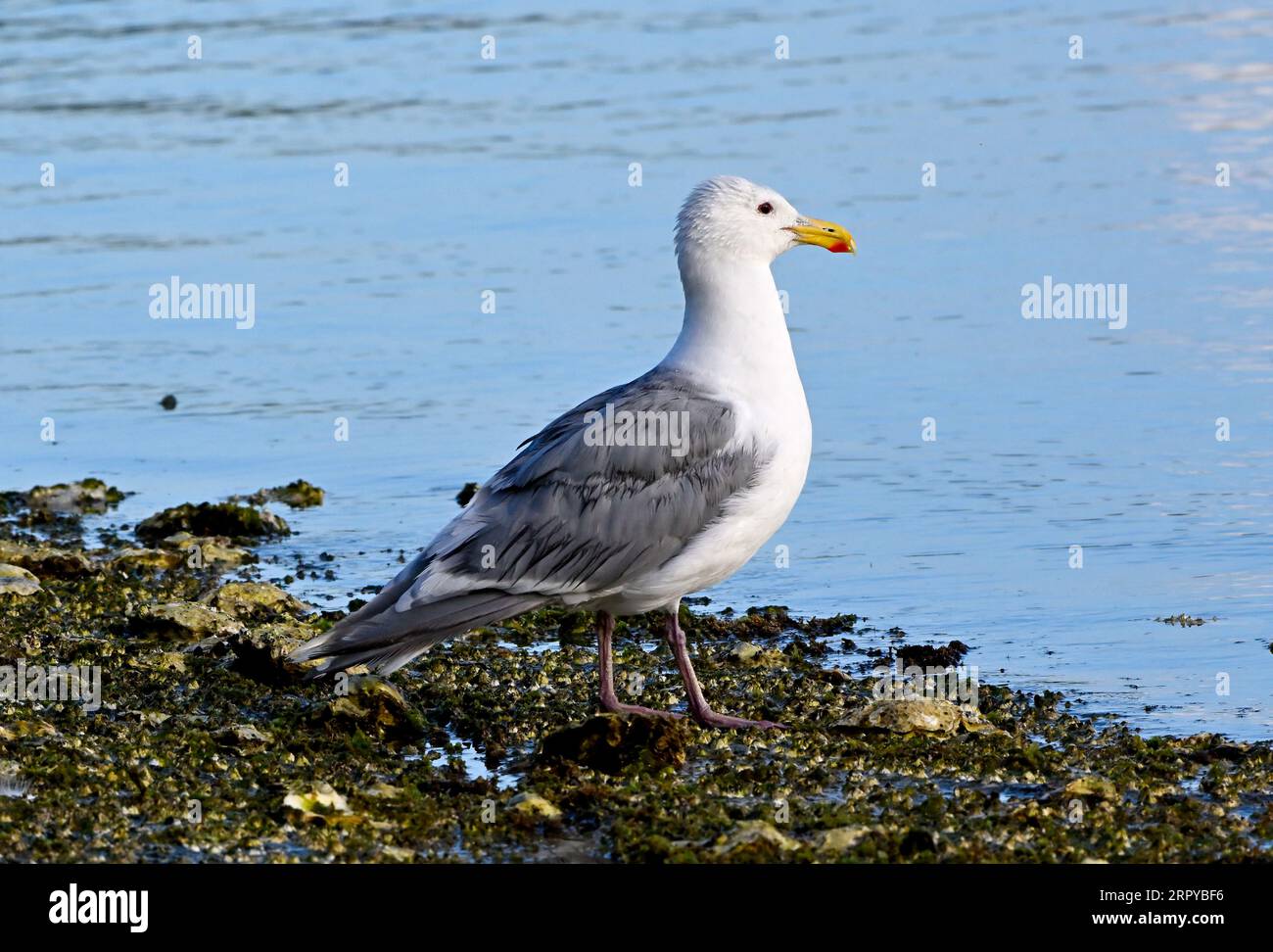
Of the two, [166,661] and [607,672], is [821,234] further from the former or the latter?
[166,661]

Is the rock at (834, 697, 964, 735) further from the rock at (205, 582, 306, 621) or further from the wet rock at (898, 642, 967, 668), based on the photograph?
the rock at (205, 582, 306, 621)

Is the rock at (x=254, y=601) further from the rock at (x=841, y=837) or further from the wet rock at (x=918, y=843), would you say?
the wet rock at (x=918, y=843)

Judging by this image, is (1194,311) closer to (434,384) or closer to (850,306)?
(850,306)

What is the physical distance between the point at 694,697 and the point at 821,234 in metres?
2.26

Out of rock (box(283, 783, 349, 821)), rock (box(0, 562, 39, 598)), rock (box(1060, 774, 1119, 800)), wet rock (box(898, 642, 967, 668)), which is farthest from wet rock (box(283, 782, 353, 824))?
rock (box(0, 562, 39, 598))

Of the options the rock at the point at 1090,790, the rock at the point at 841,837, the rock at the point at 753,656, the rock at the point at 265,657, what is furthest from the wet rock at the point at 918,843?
the rock at the point at 265,657

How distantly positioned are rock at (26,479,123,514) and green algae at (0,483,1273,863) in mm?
3197

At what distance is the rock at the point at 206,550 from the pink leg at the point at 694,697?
397 centimetres

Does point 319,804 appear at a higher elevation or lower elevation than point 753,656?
lower

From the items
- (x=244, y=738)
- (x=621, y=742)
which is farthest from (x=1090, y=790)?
(x=244, y=738)

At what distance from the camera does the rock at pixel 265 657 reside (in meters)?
9.29

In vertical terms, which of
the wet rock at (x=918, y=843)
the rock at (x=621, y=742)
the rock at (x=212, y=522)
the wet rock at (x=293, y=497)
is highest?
the wet rock at (x=293, y=497)

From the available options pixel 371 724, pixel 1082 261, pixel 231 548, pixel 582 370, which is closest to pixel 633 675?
pixel 371 724

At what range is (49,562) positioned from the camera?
37.9 feet
